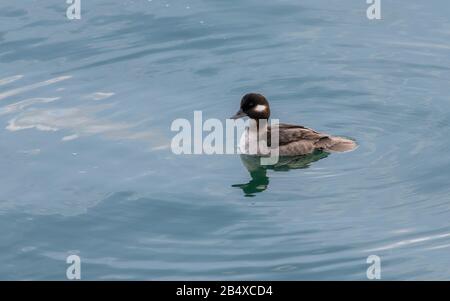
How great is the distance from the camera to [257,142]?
1842 cm

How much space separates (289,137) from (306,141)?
0.99ft

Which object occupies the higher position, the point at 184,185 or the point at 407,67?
the point at 407,67

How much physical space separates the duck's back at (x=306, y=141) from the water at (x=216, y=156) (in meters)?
0.22

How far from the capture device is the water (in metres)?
15.3

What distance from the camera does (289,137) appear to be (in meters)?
18.2

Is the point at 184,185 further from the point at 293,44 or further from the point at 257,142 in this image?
the point at 293,44

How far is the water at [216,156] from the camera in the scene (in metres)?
15.3

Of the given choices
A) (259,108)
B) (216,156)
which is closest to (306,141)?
(259,108)

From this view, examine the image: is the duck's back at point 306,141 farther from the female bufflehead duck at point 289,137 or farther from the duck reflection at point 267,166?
the duck reflection at point 267,166

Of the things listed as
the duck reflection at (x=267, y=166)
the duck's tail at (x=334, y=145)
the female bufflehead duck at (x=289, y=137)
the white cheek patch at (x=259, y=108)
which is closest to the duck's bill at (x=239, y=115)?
the female bufflehead duck at (x=289, y=137)

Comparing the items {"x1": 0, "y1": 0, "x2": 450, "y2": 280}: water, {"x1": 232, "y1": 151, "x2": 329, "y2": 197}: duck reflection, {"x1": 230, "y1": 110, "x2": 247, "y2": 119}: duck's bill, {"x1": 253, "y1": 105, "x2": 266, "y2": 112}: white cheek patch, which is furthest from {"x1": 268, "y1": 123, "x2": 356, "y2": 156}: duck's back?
{"x1": 230, "y1": 110, "x2": 247, "y2": 119}: duck's bill

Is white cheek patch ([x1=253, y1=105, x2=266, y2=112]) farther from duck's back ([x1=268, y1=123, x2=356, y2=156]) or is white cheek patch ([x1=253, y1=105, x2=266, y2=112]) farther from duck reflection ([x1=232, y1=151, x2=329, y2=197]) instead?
duck reflection ([x1=232, y1=151, x2=329, y2=197])
